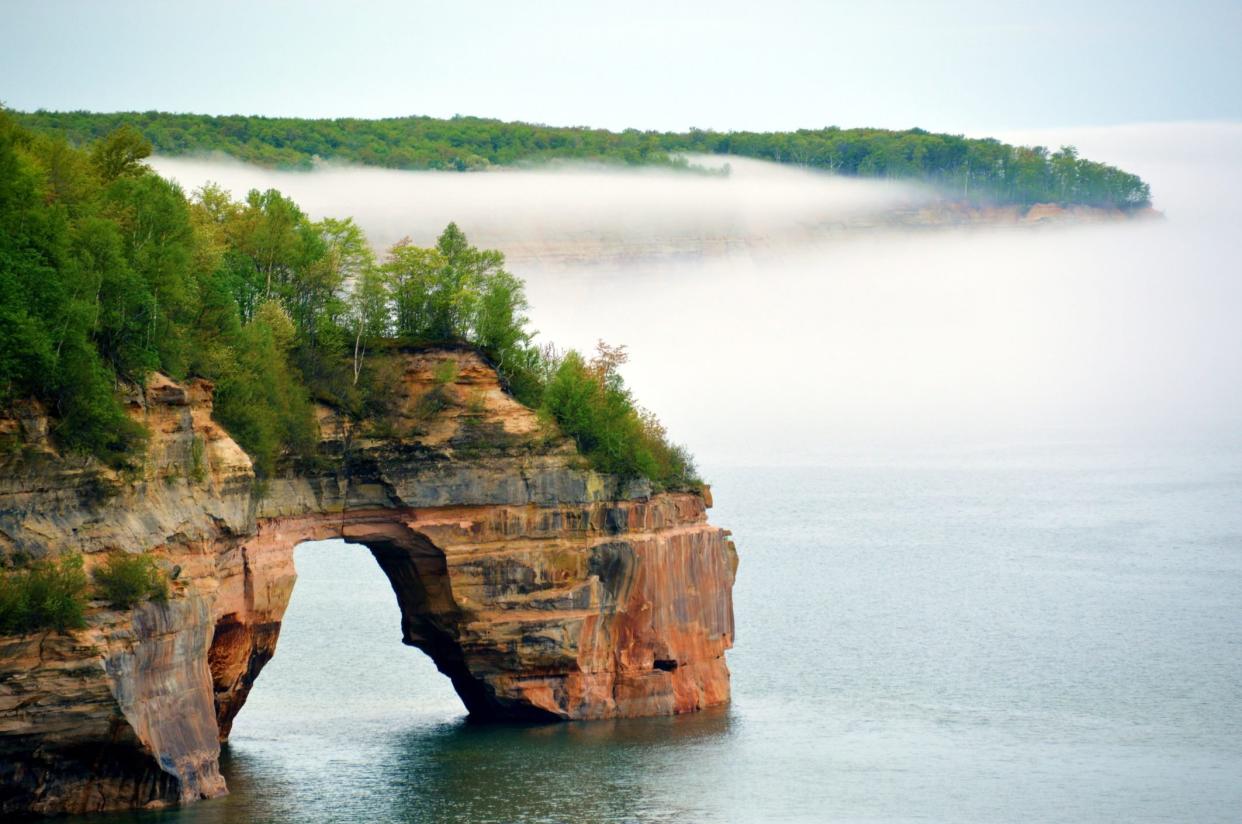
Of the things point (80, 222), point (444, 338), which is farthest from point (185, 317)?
point (444, 338)

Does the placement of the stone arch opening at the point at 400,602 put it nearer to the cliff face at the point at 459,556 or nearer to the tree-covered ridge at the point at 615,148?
the cliff face at the point at 459,556

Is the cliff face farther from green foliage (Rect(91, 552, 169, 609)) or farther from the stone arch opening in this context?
green foliage (Rect(91, 552, 169, 609))

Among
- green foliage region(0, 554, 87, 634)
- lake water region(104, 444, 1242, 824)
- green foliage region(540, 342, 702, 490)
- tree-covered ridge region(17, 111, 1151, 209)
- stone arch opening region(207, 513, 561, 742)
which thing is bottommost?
lake water region(104, 444, 1242, 824)

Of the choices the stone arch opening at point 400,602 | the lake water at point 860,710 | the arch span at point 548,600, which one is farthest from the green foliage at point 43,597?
the arch span at point 548,600

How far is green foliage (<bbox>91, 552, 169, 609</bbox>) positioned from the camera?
156 ft

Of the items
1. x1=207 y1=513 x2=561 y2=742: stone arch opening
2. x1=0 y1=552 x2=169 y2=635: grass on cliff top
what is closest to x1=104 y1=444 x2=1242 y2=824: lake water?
x1=207 y1=513 x2=561 y2=742: stone arch opening

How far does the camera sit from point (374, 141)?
123 m

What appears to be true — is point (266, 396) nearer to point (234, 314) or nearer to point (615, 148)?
point (234, 314)

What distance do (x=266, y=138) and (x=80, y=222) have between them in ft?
218

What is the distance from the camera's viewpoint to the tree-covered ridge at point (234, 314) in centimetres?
4831

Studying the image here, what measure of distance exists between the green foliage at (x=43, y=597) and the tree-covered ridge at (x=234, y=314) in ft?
9.71

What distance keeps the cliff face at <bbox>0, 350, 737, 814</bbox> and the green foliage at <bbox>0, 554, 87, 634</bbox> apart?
3.11m

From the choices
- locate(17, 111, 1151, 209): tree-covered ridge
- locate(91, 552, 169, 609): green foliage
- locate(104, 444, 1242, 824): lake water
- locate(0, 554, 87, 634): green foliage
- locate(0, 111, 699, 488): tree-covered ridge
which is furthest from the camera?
locate(17, 111, 1151, 209): tree-covered ridge

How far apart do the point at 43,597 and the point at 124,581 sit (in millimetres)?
2415
